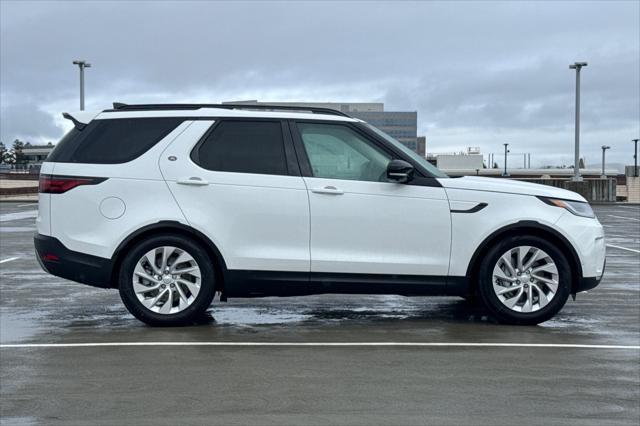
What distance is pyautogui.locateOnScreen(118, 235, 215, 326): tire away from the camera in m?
7.69

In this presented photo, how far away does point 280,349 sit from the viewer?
677cm

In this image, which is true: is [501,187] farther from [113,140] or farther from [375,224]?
[113,140]

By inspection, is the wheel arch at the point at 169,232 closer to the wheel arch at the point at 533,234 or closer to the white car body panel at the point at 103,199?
the white car body panel at the point at 103,199

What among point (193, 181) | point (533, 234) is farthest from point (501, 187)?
point (193, 181)

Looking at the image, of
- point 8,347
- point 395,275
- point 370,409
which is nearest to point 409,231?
point 395,275

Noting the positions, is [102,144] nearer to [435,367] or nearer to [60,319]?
[60,319]

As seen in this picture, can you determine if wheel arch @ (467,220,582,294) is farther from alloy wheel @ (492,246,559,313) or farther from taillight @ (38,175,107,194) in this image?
taillight @ (38,175,107,194)

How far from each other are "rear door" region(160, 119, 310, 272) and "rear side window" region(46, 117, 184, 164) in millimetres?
262

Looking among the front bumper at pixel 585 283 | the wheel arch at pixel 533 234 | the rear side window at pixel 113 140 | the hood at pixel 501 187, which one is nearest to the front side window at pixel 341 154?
the hood at pixel 501 187

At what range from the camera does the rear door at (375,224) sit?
7.76 m

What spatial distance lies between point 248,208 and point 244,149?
59 cm

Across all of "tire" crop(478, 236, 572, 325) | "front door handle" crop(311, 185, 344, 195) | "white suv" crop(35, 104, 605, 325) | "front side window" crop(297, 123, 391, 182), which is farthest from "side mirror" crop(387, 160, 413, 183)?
"tire" crop(478, 236, 572, 325)

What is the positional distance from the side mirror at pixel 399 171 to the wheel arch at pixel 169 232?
5.52 feet

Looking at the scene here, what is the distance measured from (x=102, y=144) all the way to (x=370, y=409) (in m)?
4.12
